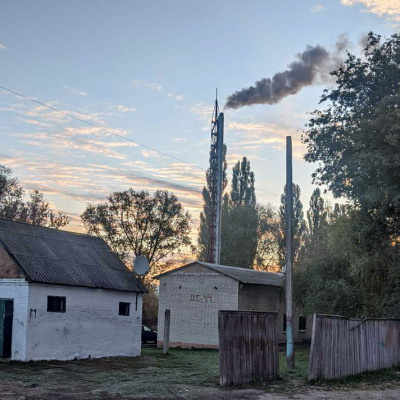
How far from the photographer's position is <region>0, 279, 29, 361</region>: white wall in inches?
797

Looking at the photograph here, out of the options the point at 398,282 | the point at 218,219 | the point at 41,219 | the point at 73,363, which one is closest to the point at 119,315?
the point at 73,363

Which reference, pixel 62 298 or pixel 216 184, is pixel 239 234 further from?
pixel 62 298

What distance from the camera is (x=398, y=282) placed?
25.0 meters

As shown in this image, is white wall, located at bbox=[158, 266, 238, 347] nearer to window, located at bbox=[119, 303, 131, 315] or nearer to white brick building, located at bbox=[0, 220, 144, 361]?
white brick building, located at bbox=[0, 220, 144, 361]

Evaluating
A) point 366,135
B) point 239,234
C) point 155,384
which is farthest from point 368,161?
point 239,234

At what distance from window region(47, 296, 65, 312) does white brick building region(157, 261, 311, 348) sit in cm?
1198

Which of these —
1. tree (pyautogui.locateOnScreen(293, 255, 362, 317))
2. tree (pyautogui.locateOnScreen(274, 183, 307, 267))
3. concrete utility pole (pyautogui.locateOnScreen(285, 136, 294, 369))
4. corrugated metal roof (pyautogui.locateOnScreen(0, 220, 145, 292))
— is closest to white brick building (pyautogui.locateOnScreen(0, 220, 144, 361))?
corrugated metal roof (pyautogui.locateOnScreen(0, 220, 145, 292))

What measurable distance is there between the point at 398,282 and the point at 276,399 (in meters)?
13.7

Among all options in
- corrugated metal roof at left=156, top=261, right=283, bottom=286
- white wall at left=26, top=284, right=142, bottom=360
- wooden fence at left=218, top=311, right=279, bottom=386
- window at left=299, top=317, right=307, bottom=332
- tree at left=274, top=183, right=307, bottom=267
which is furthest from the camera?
tree at left=274, top=183, right=307, bottom=267

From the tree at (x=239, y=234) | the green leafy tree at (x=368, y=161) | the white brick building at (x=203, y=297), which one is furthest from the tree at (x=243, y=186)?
the green leafy tree at (x=368, y=161)

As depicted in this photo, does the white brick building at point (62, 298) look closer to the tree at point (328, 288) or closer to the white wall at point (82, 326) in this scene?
the white wall at point (82, 326)

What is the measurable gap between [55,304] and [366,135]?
14.0m

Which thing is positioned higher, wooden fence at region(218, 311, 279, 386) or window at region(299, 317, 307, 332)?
wooden fence at region(218, 311, 279, 386)

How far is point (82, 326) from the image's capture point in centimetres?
2277
